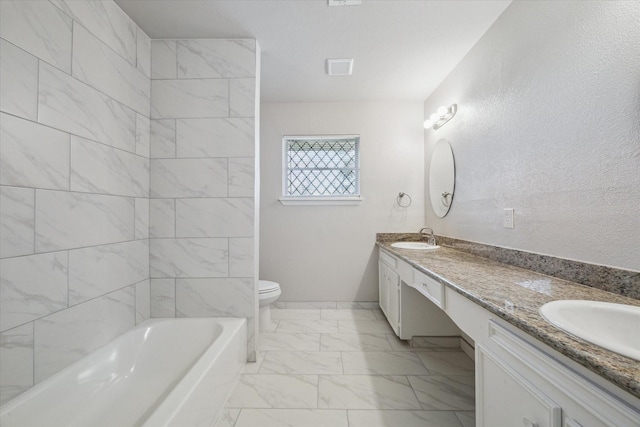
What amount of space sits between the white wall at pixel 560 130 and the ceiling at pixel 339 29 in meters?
0.25

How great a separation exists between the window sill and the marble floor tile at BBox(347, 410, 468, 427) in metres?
1.94

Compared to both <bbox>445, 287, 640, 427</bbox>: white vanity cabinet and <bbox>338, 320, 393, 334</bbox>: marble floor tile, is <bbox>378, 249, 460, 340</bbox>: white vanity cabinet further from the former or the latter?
<bbox>445, 287, 640, 427</bbox>: white vanity cabinet

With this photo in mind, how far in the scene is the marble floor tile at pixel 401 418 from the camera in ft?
4.55

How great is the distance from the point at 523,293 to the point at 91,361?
2042 millimetres

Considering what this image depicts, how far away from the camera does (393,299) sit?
233 centimetres

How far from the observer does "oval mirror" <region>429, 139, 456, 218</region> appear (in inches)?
93.9

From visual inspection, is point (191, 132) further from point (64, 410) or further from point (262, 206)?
point (64, 410)

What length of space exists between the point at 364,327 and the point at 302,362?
0.80 metres

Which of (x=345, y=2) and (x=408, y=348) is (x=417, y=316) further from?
(x=345, y=2)

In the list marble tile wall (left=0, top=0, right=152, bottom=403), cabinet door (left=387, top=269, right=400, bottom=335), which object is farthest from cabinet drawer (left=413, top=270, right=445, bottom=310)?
marble tile wall (left=0, top=0, right=152, bottom=403)

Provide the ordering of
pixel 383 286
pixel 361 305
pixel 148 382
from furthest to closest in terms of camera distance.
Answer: pixel 361 305 → pixel 383 286 → pixel 148 382

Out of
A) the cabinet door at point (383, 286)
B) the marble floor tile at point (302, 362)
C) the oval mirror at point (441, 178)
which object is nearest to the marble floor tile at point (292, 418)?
the marble floor tile at point (302, 362)

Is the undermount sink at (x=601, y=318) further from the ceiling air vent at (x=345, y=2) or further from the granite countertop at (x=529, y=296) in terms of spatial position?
the ceiling air vent at (x=345, y=2)

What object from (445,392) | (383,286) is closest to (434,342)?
(445,392)
